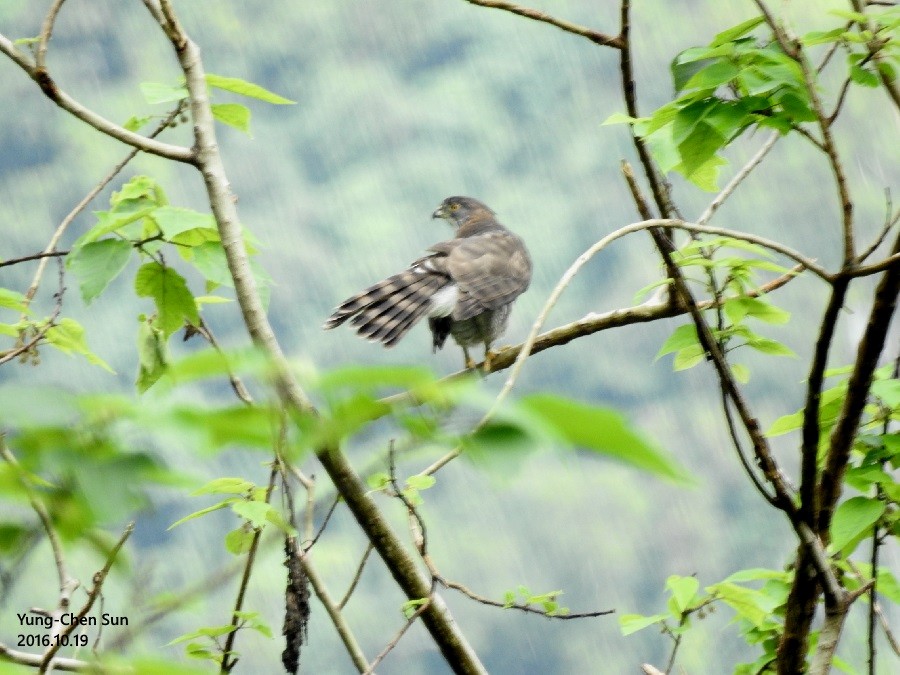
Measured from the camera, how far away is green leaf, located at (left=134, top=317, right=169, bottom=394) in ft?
4.00

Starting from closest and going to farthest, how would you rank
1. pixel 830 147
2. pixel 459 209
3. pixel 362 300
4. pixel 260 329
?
pixel 260 329 → pixel 830 147 → pixel 362 300 → pixel 459 209

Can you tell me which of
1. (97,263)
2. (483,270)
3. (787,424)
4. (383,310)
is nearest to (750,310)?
(787,424)

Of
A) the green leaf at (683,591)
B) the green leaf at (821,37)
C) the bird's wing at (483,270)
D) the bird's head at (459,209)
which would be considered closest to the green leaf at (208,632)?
the green leaf at (683,591)

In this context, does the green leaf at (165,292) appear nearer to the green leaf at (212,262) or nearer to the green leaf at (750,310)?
the green leaf at (212,262)

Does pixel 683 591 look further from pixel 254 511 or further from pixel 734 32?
pixel 734 32

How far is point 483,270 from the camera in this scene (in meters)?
2.72

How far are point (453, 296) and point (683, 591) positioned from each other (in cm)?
127

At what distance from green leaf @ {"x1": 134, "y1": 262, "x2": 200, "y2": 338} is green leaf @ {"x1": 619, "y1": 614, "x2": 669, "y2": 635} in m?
0.75

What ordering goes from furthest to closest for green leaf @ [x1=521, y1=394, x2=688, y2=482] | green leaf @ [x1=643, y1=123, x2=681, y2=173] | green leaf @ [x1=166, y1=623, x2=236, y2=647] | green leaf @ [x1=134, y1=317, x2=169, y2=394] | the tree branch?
green leaf @ [x1=166, y1=623, x2=236, y2=647], green leaf @ [x1=134, y1=317, x2=169, y2=394], green leaf @ [x1=643, y1=123, x2=681, y2=173], the tree branch, green leaf @ [x1=521, y1=394, x2=688, y2=482]

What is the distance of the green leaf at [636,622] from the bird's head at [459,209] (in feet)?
7.83

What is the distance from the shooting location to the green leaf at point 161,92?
48.9 inches

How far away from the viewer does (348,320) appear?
2.16 meters

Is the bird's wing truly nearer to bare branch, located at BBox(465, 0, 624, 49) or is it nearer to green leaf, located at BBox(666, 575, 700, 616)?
green leaf, located at BBox(666, 575, 700, 616)

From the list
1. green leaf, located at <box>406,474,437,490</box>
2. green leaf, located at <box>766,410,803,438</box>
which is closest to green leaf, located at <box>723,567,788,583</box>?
green leaf, located at <box>766,410,803,438</box>
